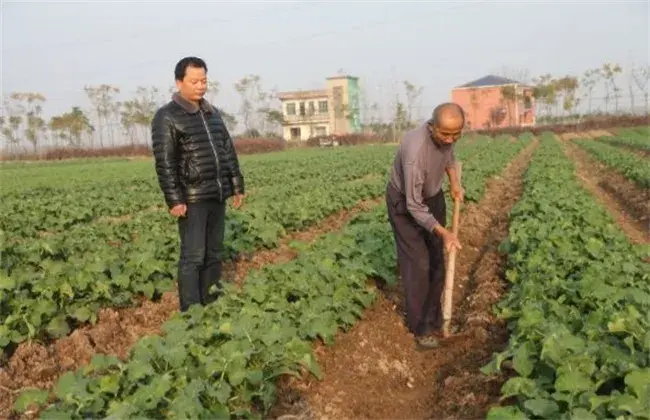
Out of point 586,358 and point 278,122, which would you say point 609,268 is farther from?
point 278,122

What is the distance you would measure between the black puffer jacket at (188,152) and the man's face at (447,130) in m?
1.67

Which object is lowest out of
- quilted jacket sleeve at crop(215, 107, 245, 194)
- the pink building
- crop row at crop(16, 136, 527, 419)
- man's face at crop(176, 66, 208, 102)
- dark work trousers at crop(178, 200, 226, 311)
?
crop row at crop(16, 136, 527, 419)

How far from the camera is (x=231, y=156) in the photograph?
568cm

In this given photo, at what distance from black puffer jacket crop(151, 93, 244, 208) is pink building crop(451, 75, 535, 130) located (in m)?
69.0

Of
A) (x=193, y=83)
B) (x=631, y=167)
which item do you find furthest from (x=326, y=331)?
(x=631, y=167)

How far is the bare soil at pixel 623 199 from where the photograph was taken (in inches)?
433

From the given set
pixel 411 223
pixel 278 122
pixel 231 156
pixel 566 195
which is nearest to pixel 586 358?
pixel 411 223

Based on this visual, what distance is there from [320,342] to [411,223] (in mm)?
1245

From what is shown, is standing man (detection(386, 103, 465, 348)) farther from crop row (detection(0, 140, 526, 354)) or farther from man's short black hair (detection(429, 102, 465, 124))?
crop row (detection(0, 140, 526, 354))

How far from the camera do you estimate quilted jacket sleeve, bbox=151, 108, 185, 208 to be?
17.1 ft

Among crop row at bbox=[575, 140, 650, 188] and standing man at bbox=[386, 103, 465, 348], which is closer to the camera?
standing man at bbox=[386, 103, 465, 348]

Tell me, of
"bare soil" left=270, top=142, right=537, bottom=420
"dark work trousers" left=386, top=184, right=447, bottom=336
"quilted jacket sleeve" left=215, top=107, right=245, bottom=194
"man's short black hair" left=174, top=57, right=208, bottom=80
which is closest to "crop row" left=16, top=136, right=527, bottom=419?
"bare soil" left=270, top=142, right=537, bottom=420

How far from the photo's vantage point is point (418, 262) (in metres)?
5.55

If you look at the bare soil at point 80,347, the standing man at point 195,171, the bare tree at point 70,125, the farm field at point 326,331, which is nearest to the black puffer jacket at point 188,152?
the standing man at point 195,171
